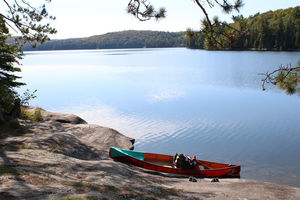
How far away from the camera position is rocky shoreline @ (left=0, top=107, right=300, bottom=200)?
5973mm

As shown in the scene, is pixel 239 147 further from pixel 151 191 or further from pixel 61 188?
pixel 61 188

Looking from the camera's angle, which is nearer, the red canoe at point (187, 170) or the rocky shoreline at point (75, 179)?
the rocky shoreline at point (75, 179)

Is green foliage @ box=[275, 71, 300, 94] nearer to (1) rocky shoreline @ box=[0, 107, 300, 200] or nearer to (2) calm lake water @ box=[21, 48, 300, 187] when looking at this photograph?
(1) rocky shoreline @ box=[0, 107, 300, 200]

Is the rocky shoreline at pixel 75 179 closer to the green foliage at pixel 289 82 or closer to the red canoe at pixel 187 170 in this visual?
the red canoe at pixel 187 170

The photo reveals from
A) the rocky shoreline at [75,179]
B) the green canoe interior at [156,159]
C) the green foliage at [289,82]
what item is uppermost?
the green foliage at [289,82]

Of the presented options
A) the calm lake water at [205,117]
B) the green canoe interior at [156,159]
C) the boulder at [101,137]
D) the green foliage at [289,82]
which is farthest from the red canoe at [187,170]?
the green foliage at [289,82]

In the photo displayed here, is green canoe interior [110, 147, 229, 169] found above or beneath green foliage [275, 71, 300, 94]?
beneath

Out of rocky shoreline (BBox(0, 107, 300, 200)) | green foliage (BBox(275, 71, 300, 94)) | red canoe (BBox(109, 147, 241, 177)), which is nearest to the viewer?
rocky shoreline (BBox(0, 107, 300, 200))

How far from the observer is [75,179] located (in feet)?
23.2

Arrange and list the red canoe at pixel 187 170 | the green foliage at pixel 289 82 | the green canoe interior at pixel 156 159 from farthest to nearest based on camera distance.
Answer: the green canoe interior at pixel 156 159 → the red canoe at pixel 187 170 → the green foliage at pixel 289 82

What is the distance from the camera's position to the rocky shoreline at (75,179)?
5.97 meters

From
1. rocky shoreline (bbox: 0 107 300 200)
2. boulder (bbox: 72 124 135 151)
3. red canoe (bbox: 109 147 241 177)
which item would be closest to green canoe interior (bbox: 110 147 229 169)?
red canoe (bbox: 109 147 241 177)

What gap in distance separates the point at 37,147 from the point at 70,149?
4.98 feet

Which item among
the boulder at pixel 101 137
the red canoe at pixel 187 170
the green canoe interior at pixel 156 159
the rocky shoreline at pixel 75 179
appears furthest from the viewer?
the boulder at pixel 101 137
